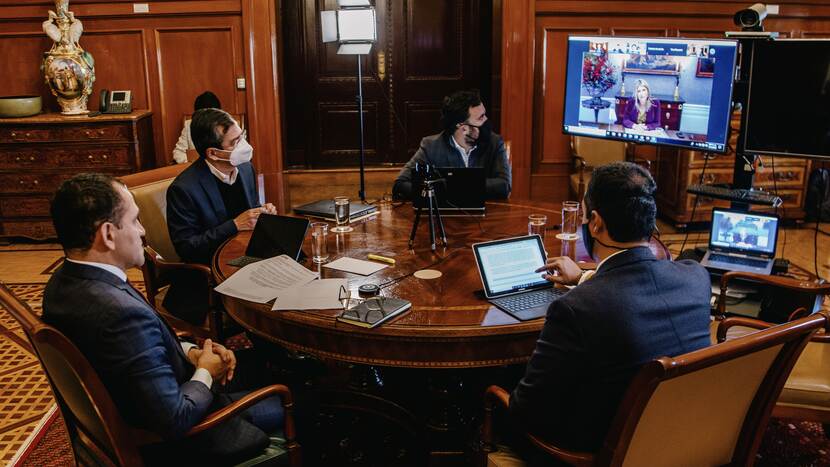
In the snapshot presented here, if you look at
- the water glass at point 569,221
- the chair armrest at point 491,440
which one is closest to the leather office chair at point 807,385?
the water glass at point 569,221

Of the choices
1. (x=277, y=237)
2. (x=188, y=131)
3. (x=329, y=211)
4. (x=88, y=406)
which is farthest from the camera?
(x=188, y=131)

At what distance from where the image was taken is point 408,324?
2057 millimetres

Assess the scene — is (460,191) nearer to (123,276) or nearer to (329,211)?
(329,211)

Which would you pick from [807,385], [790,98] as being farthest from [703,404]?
[790,98]

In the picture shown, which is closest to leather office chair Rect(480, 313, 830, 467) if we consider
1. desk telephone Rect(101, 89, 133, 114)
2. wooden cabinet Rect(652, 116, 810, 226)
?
wooden cabinet Rect(652, 116, 810, 226)

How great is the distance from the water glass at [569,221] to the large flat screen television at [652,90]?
1.18m

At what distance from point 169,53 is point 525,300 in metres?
4.73

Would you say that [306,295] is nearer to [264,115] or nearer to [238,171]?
[238,171]

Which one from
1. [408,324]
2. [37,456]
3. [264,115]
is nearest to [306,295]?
[408,324]

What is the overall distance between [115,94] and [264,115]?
45.9 inches

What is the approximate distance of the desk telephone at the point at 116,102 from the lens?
5.59 m

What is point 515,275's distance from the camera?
2309 millimetres

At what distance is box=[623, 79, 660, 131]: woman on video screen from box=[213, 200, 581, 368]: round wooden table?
1.44 meters

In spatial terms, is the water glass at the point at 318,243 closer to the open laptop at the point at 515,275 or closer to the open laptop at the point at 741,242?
the open laptop at the point at 515,275
